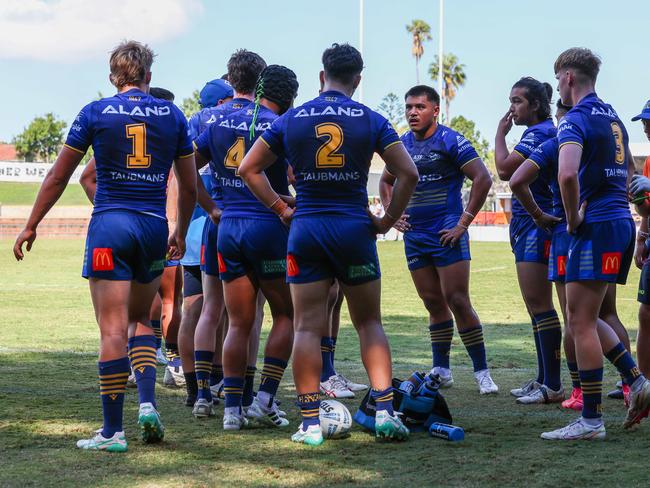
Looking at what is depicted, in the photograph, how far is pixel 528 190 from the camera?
6816mm

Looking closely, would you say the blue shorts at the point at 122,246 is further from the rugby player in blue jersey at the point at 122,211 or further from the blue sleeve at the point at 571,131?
the blue sleeve at the point at 571,131

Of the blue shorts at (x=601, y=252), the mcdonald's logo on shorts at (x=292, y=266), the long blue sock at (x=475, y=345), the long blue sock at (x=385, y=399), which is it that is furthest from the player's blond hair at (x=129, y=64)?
the long blue sock at (x=475, y=345)

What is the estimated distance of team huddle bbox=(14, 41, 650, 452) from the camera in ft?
19.1

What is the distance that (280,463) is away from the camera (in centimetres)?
536

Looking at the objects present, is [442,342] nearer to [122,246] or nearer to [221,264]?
[221,264]

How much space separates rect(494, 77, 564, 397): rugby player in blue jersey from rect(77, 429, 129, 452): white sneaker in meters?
3.50

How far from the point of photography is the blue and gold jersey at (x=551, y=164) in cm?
675

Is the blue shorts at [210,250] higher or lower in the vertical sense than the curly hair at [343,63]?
lower

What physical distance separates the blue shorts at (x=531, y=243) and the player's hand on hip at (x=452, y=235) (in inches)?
20.2

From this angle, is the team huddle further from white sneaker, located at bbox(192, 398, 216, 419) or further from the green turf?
the green turf

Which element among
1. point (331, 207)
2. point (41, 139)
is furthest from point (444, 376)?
point (41, 139)

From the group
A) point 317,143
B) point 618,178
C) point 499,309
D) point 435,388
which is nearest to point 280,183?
point 317,143

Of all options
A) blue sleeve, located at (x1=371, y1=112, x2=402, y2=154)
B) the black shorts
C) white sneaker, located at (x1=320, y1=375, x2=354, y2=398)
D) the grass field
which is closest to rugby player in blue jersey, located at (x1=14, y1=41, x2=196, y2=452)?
the grass field

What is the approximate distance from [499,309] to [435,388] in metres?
9.42
